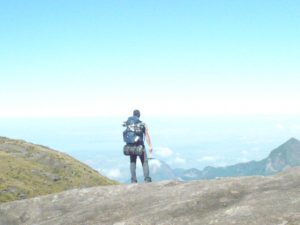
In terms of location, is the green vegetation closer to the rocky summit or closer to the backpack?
the backpack

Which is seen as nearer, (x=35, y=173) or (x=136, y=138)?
(x=136, y=138)

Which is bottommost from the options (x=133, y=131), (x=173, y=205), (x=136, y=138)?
(x=173, y=205)

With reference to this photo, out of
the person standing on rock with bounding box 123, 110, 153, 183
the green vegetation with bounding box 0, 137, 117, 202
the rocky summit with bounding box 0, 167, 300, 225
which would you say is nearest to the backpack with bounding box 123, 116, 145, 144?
the person standing on rock with bounding box 123, 110, 153, 183

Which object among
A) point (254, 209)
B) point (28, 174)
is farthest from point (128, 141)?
point (28, 174)

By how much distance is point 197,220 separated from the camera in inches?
720

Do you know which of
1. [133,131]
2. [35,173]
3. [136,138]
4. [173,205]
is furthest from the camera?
[35,173]

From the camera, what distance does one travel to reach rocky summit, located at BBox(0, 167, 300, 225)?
17.7 meters

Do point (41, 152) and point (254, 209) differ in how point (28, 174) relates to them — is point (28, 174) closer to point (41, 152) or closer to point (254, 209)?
point (41, 152)

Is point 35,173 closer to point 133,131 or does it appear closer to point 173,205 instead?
point 133,131

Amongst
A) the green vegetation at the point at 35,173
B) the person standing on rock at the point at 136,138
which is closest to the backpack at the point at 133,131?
the person standing on rock at the point at 136,138

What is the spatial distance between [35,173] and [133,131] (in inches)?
3265

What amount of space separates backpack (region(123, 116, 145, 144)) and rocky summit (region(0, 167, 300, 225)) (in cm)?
544

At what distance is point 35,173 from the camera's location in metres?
108

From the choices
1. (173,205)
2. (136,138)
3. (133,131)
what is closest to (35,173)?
(133,131)
